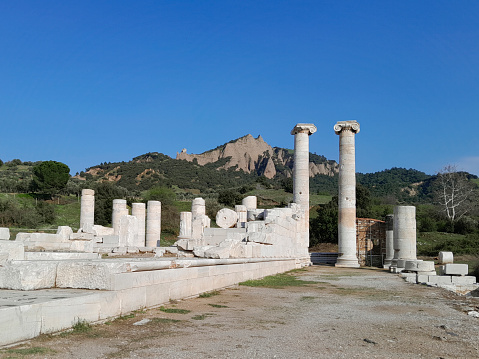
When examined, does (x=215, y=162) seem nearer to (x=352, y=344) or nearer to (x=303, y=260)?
(x=303, y=260)

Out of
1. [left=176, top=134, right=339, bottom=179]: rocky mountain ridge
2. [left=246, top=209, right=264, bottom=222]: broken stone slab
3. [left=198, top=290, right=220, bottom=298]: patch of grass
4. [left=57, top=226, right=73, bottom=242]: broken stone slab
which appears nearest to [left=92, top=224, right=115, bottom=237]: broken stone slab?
[left=57, top=226, right=73, bottom=242]: broken stone slab

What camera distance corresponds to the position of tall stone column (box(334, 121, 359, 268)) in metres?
27.3

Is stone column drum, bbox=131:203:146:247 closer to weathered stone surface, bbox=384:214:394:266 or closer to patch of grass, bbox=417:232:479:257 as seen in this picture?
weathered stone surface, bbox=384:214:394:266

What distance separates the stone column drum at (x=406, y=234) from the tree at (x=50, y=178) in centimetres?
4062

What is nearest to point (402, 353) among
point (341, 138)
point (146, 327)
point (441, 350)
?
point (441, 350)

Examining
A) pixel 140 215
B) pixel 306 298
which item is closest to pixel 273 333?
pixel 306 298

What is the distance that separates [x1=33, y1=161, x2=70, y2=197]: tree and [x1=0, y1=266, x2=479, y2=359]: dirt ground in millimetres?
47613

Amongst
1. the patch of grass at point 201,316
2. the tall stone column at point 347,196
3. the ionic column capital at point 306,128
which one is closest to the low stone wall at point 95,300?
the patch of grass at point 201,316

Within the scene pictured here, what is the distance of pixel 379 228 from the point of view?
33.6 m

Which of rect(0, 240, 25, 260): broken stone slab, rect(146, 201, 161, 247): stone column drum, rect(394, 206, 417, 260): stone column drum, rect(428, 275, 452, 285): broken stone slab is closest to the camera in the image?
rect(0, 240, 25, 260): broken stone slab

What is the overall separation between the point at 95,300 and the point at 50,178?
166 ft

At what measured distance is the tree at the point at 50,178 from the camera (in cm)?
5194

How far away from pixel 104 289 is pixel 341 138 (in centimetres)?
2369

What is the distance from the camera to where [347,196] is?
1090 inches
